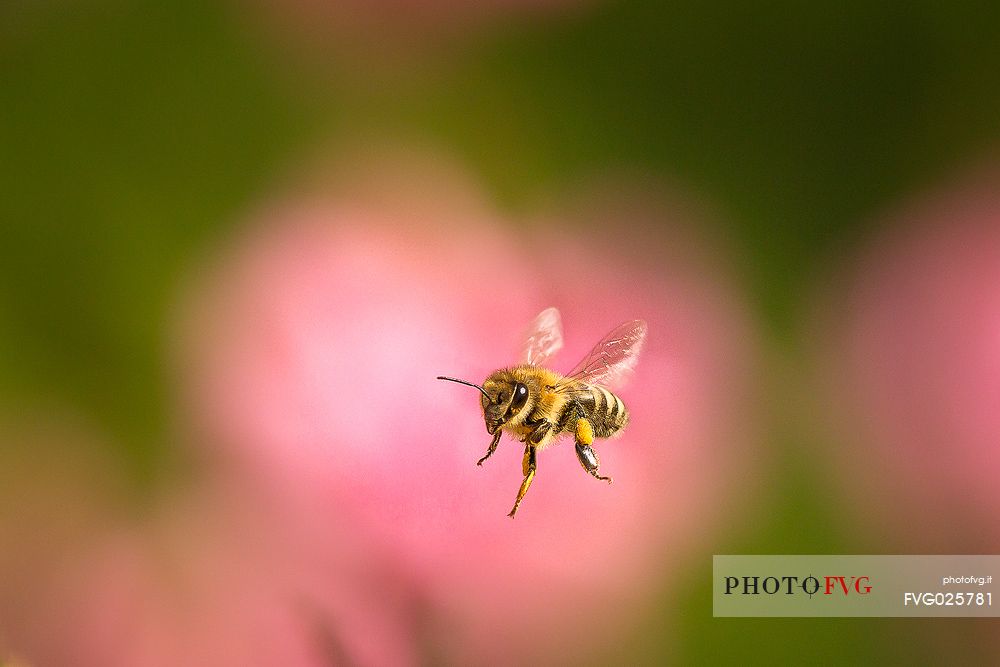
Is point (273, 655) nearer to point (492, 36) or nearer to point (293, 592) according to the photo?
→ point (293, 592)

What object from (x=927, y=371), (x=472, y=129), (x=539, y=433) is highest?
(x=472, y=129)

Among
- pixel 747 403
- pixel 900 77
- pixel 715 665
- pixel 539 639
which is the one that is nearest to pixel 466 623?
pixel 539 639

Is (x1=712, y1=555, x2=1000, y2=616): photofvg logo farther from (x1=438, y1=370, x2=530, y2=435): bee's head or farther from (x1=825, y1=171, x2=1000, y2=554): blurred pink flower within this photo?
(x1=438, y1=370, x2=530, y2=435): bee's head

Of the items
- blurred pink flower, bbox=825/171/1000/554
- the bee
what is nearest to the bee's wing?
the bee

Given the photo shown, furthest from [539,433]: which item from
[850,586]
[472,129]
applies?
[472,129]

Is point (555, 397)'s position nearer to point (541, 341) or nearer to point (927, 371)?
point (541, 341)

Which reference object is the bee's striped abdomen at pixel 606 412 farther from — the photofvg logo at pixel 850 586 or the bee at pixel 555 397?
the photofvg logo at pixel 850 586

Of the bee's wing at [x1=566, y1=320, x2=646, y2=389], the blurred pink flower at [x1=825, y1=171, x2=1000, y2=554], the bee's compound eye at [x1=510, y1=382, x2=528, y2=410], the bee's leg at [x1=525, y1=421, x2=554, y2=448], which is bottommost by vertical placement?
the bee's leg at [x1=525, y1=421, x2=554, y2=448]
